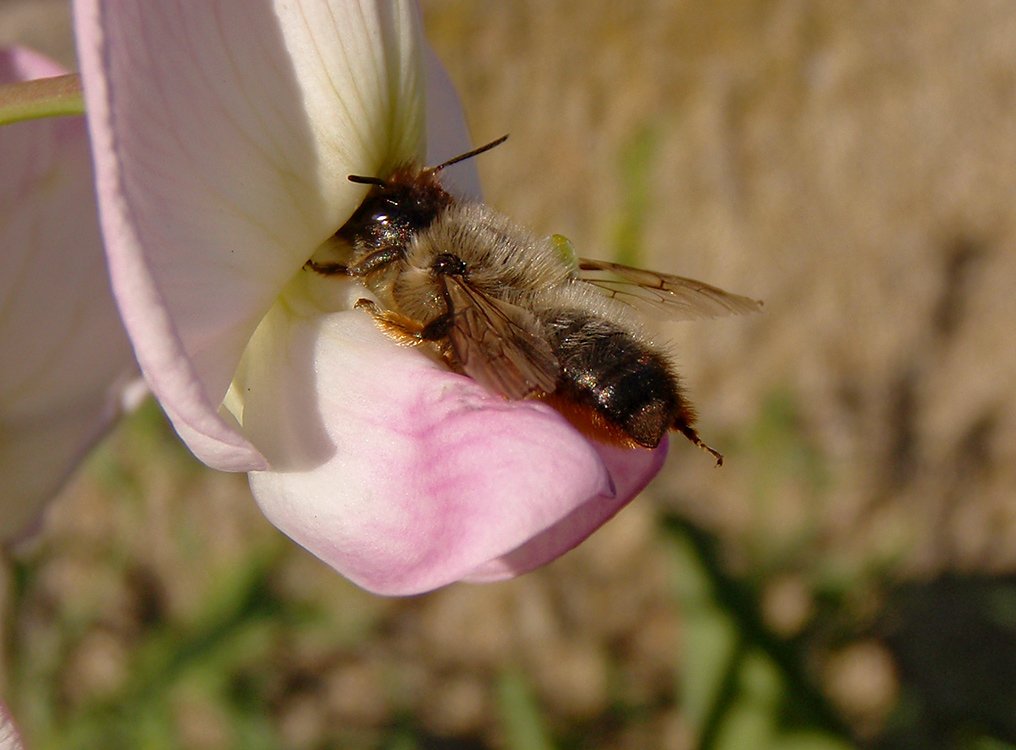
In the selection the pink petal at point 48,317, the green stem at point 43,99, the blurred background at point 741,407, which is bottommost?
the blurred background at point 741,407

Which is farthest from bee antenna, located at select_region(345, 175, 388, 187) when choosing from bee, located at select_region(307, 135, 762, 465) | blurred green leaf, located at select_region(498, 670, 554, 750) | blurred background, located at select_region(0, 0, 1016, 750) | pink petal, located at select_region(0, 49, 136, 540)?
blurred background, located at select_region(0, 0, 1016, 750)

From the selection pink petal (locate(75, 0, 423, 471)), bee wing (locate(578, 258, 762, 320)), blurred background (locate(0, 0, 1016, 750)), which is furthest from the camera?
blurred background (locate(0, 0, 1016, 750))

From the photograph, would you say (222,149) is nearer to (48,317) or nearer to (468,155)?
(468,155)

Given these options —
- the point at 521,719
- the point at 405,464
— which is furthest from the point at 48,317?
the point at 521,719

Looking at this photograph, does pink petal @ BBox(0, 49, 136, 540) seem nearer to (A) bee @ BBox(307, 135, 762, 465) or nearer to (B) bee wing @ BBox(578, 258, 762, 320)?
(A) bee @ BBox(307, 135, 762, 465)

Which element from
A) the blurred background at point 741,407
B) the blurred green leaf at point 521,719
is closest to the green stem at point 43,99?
the blurred green leaf at point 521,719

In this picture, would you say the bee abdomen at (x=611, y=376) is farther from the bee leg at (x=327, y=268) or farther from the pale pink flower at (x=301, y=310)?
the bee leg at (x=327, y=268)

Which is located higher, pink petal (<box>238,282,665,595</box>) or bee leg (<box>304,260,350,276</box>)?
bee leg (<box>304,260,350,276</box>)
